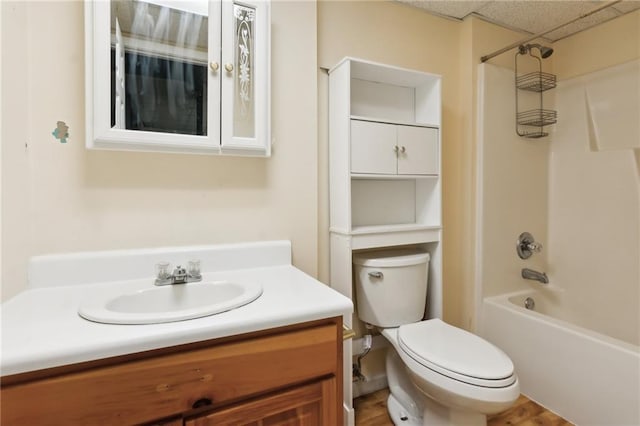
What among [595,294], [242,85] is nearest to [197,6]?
[242,85]

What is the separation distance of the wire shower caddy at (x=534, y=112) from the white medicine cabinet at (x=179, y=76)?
1585 mm

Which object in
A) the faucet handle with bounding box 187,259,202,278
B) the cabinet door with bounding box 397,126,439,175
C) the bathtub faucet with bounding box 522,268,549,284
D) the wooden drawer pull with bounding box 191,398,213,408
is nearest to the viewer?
the wooden drawer pull with bounding box 191,398,213,408

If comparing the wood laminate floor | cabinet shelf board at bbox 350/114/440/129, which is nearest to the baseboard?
the wood laminate floor

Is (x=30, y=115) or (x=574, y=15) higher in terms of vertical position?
(x=574, y=15)

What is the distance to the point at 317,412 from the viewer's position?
90 centimetres

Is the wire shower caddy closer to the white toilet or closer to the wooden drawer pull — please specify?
the white toilet

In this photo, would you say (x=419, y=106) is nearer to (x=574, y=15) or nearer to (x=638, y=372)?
(x=574, y=15)

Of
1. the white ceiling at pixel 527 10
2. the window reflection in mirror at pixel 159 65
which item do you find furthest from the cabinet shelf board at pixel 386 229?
the white ceiling at pixel 527 10

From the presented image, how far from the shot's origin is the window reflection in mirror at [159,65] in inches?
42.8

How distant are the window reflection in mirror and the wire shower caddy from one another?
1.81 metres

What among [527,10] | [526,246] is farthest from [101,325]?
[527,10]

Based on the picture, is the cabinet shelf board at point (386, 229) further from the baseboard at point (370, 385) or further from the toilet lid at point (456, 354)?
the baseboard at point (370, 385)

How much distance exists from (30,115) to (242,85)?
677mm

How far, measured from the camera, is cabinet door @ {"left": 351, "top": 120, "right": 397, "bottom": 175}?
4.73ft
